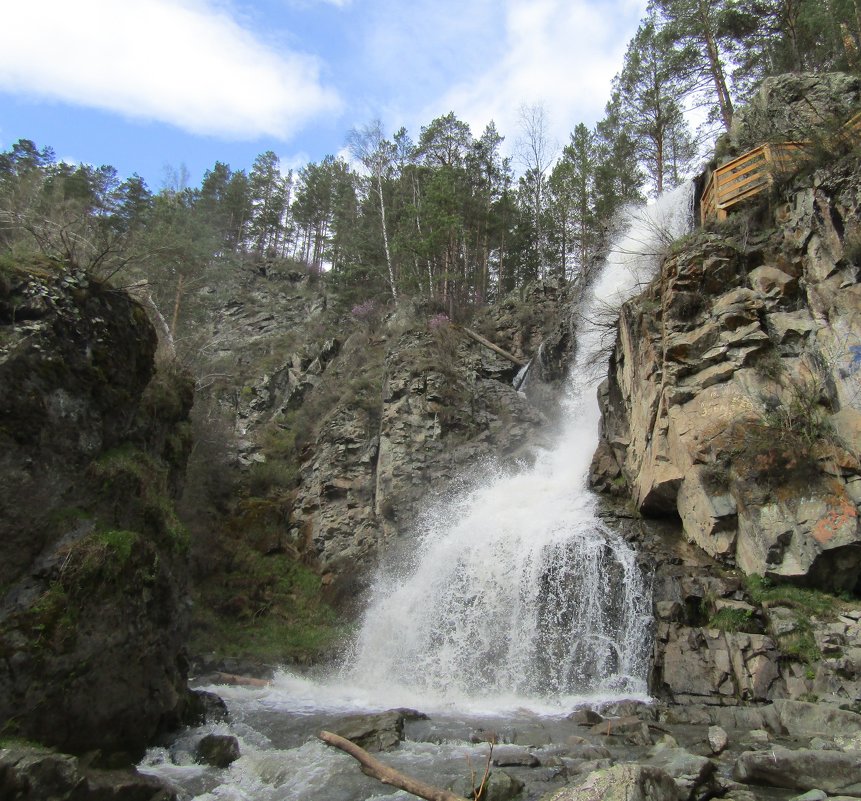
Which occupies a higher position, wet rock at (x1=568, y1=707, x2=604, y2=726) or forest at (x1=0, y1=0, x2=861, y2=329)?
forest at (x1=0, y1=0, x2=861, y2=329)

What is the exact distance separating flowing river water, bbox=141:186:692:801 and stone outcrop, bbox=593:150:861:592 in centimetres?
239

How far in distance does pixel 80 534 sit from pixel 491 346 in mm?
21447

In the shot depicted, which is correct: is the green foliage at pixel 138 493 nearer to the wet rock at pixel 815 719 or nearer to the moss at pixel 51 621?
the moss at pixel 51 621

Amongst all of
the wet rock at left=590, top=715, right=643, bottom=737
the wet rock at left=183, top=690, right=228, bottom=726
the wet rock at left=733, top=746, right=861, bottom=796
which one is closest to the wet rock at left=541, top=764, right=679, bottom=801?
the wet rock at left=733, top=746, right=861, bottom=796

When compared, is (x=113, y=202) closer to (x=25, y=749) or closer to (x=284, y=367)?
(x=284, y=367)

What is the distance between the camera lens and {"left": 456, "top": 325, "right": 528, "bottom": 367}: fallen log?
27.1 metres

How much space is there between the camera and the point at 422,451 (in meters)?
21.4

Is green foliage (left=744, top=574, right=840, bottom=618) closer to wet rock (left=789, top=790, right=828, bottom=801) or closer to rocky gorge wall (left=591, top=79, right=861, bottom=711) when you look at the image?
rocky gorge wall (left=591, top=79, right=861, bottom=711)

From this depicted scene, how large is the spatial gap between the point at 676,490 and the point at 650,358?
148 inches

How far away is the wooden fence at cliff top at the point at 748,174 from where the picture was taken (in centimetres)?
1450

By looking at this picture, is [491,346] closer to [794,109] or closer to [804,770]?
[794,109]

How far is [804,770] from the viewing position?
21.6ft

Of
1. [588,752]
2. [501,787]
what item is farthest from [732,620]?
[501,787]


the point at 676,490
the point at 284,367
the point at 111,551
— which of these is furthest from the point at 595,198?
the point at 111,551
